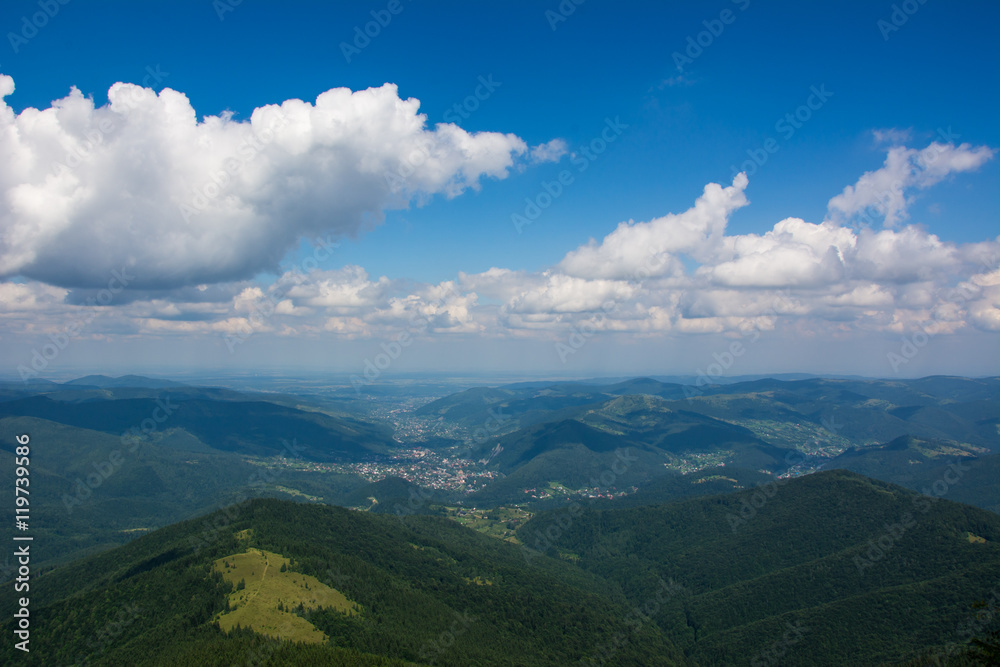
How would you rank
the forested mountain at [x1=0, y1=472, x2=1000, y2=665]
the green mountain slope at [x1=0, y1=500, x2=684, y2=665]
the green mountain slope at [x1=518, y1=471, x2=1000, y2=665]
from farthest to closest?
the green mountain slope at [x1=518, y1=471, x2=1000, y2=665] < the forested mountain at [x1=0, y1=472, x2=1000, y2=665] < the green mountain slope at [x1=0, y1=500, x2=684, y2=665]

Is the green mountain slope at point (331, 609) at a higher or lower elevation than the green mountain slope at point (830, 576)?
higher

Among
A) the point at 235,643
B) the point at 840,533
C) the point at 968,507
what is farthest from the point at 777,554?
the point at 235,643

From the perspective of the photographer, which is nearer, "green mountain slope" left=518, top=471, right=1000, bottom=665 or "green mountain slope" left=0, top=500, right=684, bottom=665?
"green mountain slope" left=0, top=500, right=684, bottom=665

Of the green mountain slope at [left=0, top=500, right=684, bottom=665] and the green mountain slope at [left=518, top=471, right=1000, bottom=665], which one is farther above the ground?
the green mountain slope at [left=0, top=500, right=684, bottom=665]

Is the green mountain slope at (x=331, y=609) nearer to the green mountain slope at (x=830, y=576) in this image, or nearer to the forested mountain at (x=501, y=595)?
the forested mountain at (x=501, y=595)

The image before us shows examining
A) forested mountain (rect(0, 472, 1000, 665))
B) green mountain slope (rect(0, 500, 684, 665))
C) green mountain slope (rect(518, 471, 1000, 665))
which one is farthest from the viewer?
green mountain slope (rect(518, 471, 1000, 665))

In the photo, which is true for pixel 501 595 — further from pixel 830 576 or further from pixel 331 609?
pixel 830 576

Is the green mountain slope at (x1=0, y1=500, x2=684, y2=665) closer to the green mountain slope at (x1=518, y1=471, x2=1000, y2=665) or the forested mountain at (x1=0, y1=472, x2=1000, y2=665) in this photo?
the forested mountain at (x1=0, y1=472, x2=1000, y2=665)

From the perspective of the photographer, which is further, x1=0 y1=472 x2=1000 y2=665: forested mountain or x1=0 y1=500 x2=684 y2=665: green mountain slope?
x1=0 y1=472 x2=1000 y2=665: forested mountain

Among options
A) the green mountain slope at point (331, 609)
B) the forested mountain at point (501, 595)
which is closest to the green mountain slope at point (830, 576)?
the forested mountain at point (501, 595)

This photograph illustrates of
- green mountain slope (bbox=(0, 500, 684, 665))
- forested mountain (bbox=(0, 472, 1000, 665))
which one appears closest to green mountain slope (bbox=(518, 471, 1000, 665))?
forested mountain (bbox=(0, 472, 1000, 665))

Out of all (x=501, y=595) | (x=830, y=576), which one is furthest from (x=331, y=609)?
(x=830, y=576)
